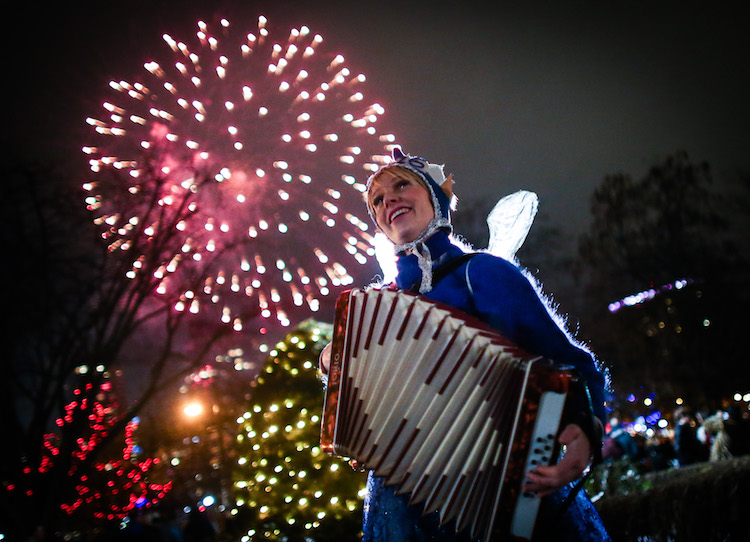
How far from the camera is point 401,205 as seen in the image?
294 centimetres

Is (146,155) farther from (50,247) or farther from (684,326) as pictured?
(684,326)

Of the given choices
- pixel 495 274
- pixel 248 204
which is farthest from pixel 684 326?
pixel 495 274

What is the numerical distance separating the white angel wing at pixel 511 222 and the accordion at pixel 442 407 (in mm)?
883

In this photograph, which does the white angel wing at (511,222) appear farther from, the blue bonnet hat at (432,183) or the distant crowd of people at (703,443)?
the distant crowd of people at (703,443)

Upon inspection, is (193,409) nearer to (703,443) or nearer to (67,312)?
(67,312)

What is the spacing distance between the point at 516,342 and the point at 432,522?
79 centimetres

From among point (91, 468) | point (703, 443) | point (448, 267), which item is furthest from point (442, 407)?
point (91, 468)

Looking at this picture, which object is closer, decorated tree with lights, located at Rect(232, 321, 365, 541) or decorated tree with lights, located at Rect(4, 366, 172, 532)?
decorated tree with lights, located at Rect(232, 321, 365, 541)

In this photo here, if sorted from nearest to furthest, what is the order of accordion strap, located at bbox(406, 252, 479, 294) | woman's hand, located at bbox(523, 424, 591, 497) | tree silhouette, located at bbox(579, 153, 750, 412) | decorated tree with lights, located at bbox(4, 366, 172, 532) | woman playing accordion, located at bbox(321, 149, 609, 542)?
woman's hand, located at bbox(523, 424, 591, 497), woman playing accordion, located at bbox(321, 149, 609, 542), accordion strap, located at bbox(406, 252, 479, 294), decorated tree with lights, located at bbox(4, 366, 172, 532), tree silhouette, located at bbox(579, 153, 750, 412)

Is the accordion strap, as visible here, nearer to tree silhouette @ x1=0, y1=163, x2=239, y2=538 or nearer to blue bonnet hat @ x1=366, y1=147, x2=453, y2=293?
blue bonnet hat @ x1=366, y1=147, x2=453, y2=293

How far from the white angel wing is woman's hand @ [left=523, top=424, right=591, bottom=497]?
1114 mm

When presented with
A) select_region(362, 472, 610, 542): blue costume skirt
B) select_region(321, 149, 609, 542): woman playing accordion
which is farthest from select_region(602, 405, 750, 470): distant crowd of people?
select_region(321, 149, 609, 542): woman playing accordion

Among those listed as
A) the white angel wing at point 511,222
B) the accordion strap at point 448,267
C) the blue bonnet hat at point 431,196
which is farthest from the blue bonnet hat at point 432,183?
the white angel wing at point 511,222

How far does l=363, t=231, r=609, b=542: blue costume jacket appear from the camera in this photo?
7.20 ft
